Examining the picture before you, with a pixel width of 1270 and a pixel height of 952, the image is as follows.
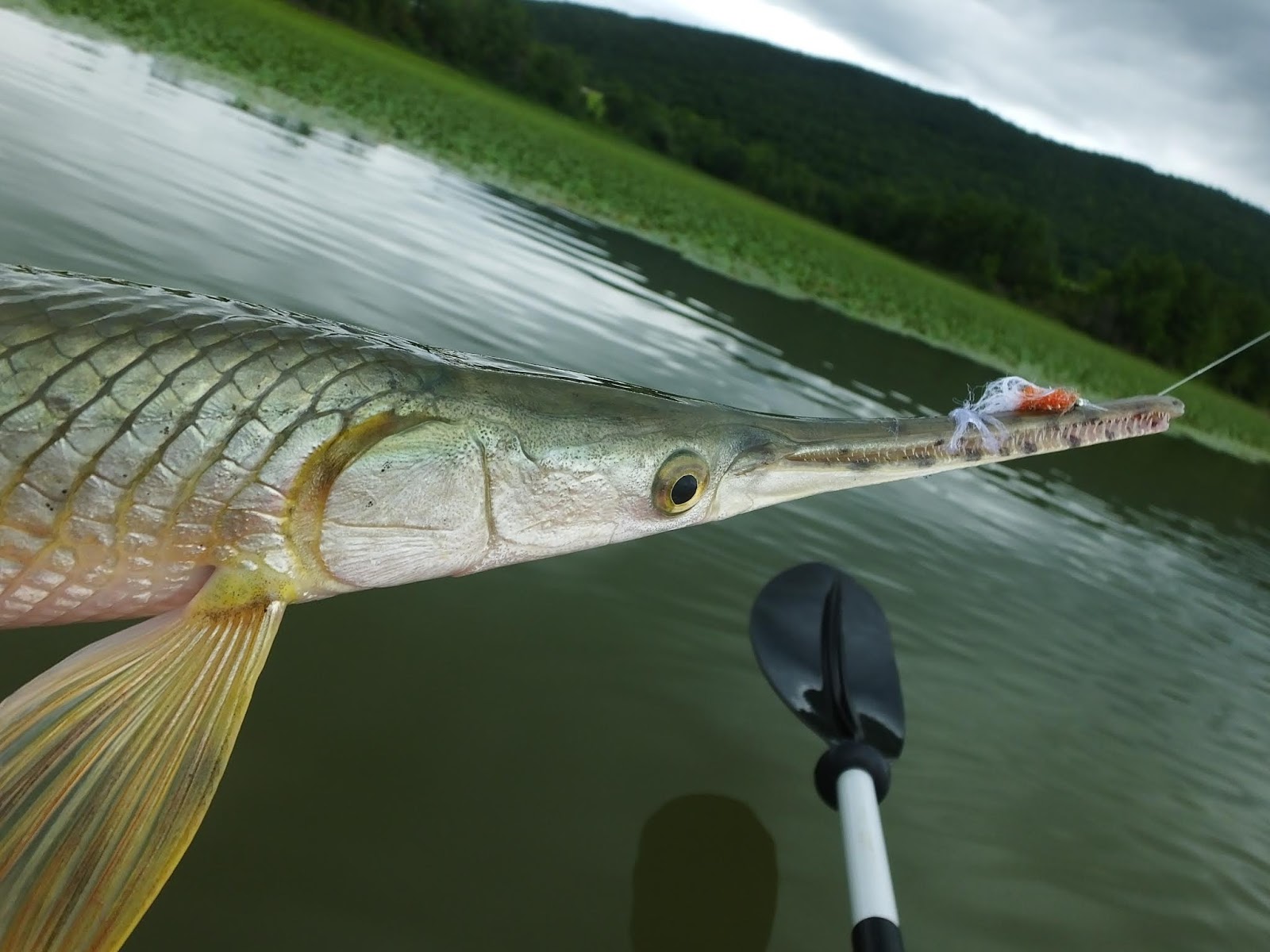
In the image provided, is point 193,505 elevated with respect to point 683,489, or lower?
lower

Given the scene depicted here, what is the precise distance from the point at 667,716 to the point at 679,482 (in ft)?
4.64

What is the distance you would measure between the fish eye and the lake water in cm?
106

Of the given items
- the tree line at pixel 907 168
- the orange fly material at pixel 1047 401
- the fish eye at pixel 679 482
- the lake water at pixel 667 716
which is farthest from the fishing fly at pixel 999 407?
the tree line at pixel 907 168

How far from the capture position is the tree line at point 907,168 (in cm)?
3972

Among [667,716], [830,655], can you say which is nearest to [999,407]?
[830,655]

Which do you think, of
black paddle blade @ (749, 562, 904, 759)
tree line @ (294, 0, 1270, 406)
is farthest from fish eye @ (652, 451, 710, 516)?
tree line @ (294, 0, 1270, 406)

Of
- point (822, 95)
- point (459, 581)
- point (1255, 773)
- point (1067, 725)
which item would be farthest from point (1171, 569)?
point (822, 95)

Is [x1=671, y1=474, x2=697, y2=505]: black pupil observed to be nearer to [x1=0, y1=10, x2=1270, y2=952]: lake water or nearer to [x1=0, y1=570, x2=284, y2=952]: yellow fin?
[x1=0, y1=570, x2=284, y2=952]: yellow fin

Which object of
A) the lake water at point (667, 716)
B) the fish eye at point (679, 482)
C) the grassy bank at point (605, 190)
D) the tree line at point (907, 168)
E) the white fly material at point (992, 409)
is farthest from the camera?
the tree line at point (907, 168)

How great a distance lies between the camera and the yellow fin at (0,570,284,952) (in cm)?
115

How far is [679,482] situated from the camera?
162cm

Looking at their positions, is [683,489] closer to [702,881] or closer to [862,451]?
[862,451]

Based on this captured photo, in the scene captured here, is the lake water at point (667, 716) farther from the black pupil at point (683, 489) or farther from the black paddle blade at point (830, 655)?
the black pupil at point (683, 489)

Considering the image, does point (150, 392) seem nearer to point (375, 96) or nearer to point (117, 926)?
point (117, 926)
